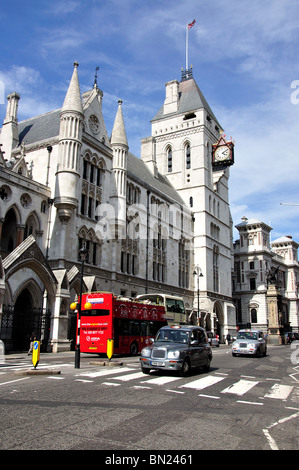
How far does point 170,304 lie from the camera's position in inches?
1296

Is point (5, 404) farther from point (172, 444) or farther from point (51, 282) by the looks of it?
point (51, 282)

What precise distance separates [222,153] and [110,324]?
1656 inches

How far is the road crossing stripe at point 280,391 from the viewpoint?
10.2 m

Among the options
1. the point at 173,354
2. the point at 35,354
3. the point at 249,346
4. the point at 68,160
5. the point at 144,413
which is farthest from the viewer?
the point at 68,160

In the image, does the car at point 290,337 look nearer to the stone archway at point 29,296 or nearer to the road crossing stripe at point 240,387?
the stone archway at point 29,296

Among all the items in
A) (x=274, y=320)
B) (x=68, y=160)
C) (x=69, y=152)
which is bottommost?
(x=274, y=320)

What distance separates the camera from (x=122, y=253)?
128 feet

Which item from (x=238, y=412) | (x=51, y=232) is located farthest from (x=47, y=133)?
(x=238, y=412)

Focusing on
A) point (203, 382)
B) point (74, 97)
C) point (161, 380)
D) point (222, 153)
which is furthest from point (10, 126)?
point (203, 382)

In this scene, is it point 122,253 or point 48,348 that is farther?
point 122,253

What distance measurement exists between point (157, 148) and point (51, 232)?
34.5 m

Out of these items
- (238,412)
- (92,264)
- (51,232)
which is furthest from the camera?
(92,264)

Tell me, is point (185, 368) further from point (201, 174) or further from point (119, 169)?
point (201, 174)

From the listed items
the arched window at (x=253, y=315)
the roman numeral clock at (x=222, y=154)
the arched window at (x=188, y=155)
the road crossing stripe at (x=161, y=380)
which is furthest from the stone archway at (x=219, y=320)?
the road crossing stripe at (x=161, y=380)
